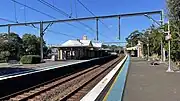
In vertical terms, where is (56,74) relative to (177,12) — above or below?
below

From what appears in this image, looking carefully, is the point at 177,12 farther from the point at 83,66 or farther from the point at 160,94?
the point at 83,66

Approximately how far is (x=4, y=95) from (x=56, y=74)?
1111cm

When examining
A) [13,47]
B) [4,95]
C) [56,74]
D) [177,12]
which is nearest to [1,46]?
[13,47]

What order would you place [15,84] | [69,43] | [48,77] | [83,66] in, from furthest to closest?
1. [69,43]
2. [83,66]
3. [48,77]
4. [15,84]

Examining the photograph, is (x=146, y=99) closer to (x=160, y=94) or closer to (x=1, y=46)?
(x=160, y=94)

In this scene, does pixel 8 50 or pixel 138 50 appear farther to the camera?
pixel 138 50

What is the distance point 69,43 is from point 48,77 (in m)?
56.8

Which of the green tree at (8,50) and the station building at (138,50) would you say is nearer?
the green tree at (8,50)

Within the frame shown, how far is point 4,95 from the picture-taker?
14836mm

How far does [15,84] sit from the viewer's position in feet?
54.4

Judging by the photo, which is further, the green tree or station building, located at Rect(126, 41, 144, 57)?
station building, located at Rect(126, 41, 144, 57)

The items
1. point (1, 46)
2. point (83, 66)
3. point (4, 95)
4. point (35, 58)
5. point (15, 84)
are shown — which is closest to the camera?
point (4, 95)

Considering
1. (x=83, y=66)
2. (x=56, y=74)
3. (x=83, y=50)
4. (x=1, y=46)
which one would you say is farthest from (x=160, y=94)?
(x=83, y=50)

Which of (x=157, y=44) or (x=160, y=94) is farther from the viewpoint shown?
Answer: (x=157, y=44)
